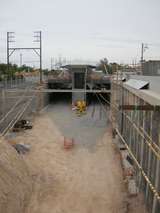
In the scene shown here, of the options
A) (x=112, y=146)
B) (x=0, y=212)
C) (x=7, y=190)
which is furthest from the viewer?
(x=112, y=146)

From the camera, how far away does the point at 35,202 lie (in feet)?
32.6

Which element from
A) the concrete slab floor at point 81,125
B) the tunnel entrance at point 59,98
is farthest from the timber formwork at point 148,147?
the tunnel entrance at point 59,98

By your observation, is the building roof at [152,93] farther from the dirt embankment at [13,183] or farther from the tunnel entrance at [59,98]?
the tunnel entrance at [59,98]

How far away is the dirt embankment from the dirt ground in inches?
14.8

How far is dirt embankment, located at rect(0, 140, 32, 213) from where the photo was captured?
873 cm

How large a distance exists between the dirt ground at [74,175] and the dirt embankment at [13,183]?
376 mm

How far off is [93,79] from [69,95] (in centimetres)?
637

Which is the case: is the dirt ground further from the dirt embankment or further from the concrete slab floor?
the dirt embankment

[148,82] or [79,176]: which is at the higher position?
[148,82]

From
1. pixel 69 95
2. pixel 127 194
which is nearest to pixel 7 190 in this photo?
pixel 127 194

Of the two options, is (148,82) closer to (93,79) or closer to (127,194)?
(127,194)

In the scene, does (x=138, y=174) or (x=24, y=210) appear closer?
(x=24, y=210)

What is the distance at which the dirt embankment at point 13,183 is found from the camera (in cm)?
873

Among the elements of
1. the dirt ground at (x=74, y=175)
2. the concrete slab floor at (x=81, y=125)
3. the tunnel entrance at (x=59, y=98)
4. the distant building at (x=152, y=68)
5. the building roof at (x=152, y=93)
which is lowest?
the dirt ground at (x=74, y=175)
